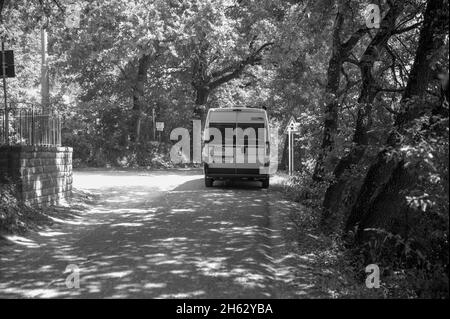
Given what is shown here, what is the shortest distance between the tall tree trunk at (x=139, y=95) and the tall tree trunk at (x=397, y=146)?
83.7 ft

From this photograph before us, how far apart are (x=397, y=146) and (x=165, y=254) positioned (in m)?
3.94

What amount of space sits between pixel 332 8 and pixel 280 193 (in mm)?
6323

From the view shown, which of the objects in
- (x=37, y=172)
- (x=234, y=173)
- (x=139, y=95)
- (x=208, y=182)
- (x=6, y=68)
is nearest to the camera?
(x=6, y=68)

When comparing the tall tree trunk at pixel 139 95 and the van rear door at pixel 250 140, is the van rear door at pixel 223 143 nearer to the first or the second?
the van rear door at pixel 250 140

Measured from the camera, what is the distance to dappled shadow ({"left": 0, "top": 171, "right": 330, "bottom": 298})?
6.83 meters

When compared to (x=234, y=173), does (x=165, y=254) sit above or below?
below

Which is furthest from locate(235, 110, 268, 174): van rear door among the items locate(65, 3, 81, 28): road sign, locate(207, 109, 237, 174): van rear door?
locate(65, 3, 81, 28): road sign

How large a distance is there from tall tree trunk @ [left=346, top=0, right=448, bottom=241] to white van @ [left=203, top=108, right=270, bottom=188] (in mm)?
8514

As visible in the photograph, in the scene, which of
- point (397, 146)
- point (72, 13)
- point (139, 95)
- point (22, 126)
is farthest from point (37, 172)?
point (139, 95)

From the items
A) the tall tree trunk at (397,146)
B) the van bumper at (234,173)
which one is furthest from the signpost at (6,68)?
the tall tree trunk at (397,146)

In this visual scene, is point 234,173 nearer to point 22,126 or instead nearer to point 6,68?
point 22,126

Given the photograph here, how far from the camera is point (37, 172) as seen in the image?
12.4 meters

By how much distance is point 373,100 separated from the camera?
11859mm
